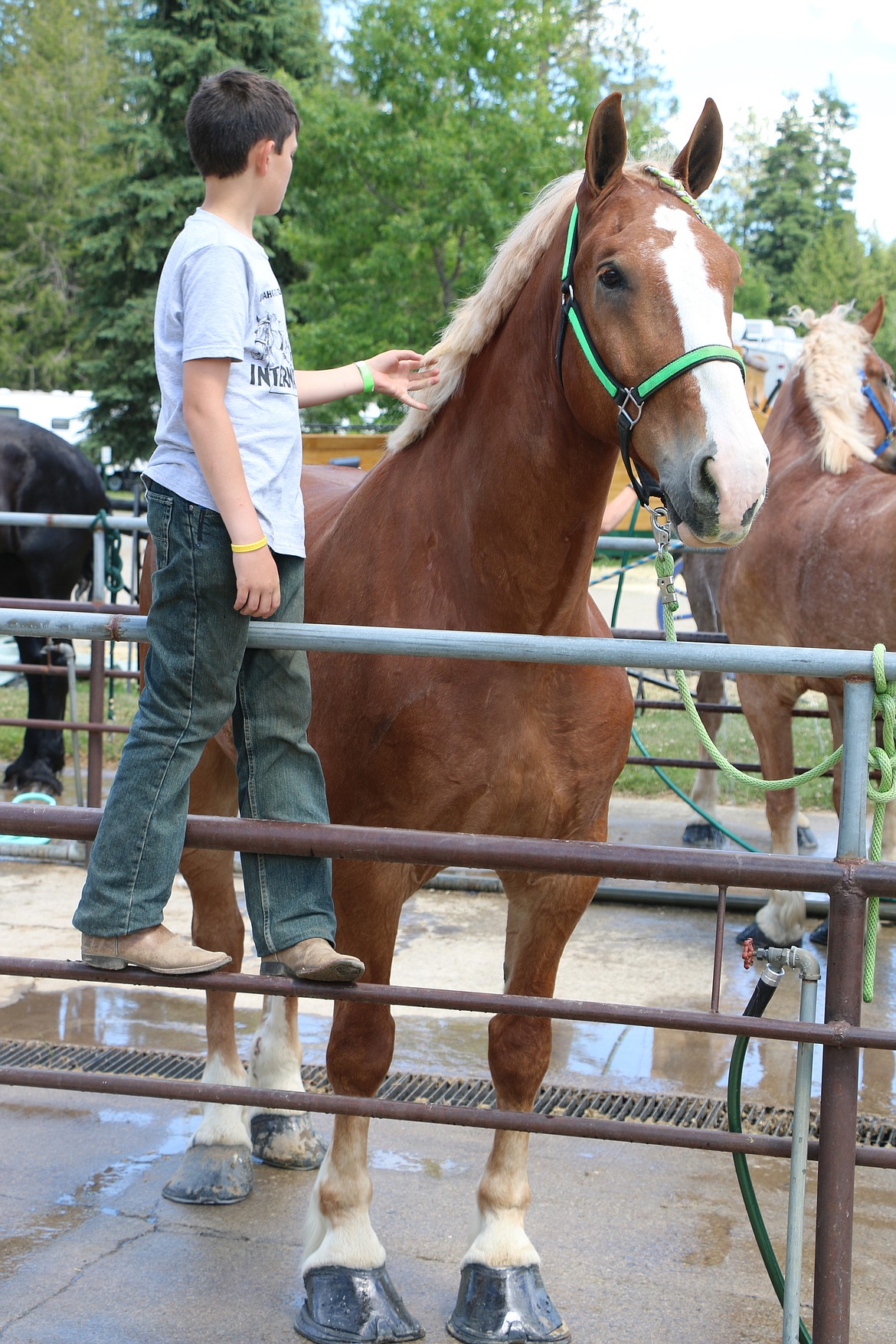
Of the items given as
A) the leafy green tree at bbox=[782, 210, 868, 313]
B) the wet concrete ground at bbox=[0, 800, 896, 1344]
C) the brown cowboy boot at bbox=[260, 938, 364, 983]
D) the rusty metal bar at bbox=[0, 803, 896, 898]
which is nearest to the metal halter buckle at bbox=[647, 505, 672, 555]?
the rusty metal bar at bbox=[0, 803, 896, 898]

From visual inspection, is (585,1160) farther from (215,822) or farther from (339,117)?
A: (339,117)

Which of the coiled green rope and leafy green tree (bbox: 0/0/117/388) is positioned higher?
leafy green tree (bbox: 0/0/117/388)

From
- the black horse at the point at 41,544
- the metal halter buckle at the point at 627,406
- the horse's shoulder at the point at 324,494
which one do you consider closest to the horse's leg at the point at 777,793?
the horse's shoulder at the point at 324,494

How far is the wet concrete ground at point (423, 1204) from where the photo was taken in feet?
8.53

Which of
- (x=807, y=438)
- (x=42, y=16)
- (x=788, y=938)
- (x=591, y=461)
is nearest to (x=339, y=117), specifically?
(x=807, y=438)

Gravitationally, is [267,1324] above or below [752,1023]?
below

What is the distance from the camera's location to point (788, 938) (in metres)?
5.11

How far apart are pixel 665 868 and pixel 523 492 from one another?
847 mm

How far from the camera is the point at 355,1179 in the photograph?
2.65 metres

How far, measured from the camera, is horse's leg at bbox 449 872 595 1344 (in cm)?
255

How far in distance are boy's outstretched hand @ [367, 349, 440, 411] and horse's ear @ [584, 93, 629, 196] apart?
604mm

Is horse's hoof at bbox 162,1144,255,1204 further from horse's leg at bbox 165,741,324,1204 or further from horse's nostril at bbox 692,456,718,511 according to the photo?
horse's nostril at bbox 692,456,718,511

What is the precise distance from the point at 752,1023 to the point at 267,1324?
4.34 feet

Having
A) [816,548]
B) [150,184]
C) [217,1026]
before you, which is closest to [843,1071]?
[217,1026]
